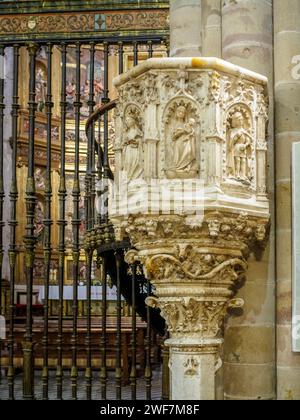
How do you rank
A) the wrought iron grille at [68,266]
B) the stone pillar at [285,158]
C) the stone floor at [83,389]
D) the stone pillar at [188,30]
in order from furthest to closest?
the stone floor at [83,389] < the wrought iron grille at [68,266] < the stone pillar at [188,30] < the stone pillar at [285,158]

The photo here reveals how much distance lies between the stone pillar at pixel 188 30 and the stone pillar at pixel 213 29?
12 centimetres

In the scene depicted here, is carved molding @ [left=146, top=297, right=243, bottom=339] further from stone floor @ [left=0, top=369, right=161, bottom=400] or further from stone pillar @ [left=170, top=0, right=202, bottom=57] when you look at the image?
stone floor @ [left=0, top=369, right=161, bottom=400]

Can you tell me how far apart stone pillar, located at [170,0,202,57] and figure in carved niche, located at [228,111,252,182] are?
82cm

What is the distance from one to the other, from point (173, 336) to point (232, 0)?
1.99 metres

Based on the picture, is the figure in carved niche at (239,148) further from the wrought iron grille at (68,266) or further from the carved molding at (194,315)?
the wrought iron grille at (68,266)

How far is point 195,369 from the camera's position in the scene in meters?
4.29

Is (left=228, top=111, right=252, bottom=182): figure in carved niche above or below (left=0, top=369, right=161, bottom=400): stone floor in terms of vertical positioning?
above

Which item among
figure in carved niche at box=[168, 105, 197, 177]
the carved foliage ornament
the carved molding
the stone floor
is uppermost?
figure in carved niche at box=[168, 105, 197, 177]

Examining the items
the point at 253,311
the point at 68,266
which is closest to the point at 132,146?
the point at 253,311

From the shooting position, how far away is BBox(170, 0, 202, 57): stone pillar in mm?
4938

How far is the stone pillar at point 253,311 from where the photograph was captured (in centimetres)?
450

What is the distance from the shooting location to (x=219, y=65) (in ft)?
13.7

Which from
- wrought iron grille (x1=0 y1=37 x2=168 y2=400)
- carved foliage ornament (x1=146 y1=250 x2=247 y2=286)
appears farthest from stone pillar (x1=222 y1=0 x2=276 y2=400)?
wrought iron grille (x1=0 y1=37 x2=168 y2=400)

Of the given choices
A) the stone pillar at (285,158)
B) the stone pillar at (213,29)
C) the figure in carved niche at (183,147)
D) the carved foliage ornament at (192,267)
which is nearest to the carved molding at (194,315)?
the carved foliage ornament at (192,267)
